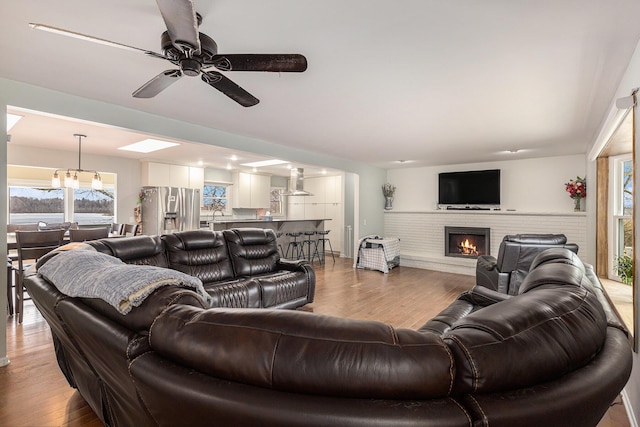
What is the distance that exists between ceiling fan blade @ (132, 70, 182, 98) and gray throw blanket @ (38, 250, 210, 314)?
3.82 ft

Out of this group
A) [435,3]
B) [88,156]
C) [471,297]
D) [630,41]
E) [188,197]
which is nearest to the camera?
[435,3]

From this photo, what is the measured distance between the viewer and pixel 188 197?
706 cm

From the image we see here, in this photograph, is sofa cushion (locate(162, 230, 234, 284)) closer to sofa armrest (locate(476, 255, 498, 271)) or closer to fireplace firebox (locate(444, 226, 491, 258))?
sofa armrest (locate(476, 255, 498, 271))

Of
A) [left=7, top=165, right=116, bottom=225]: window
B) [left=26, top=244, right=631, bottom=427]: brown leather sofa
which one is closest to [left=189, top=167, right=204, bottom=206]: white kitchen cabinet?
[left=7, top=165, right=116, bottom=225]: window

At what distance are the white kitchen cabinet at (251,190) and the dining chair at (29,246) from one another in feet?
16.2

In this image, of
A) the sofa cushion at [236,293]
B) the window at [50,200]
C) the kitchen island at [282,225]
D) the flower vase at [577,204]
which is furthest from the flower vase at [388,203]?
the window at [50,200]

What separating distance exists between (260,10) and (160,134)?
105 inches

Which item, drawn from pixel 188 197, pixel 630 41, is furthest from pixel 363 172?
pixel 630 41

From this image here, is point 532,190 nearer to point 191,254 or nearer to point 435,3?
point 435,3

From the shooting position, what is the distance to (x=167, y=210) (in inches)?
263

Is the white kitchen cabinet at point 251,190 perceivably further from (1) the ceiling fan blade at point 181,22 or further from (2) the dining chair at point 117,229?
(1) the ceiling fan blade at point 181,22

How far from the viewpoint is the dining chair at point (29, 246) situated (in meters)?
3.44

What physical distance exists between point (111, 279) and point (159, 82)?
4.78 ft

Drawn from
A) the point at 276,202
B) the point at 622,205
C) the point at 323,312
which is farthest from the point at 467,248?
the point at 276,202
